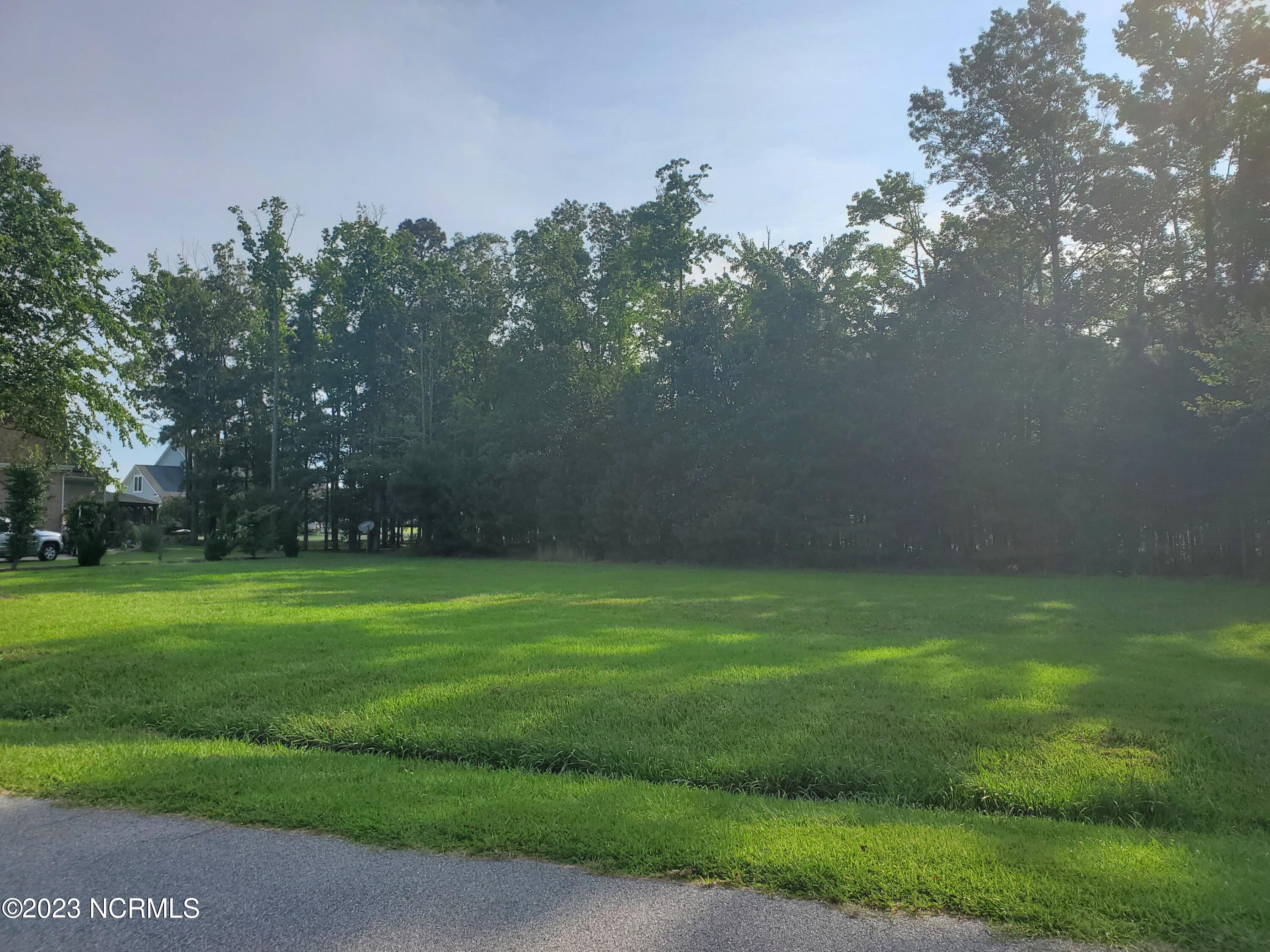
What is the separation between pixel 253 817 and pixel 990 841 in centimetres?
355

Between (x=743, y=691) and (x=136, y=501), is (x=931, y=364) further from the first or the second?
(x=136, y=501)

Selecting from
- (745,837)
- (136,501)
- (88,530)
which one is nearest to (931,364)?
(745,837)

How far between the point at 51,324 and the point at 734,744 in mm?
17172

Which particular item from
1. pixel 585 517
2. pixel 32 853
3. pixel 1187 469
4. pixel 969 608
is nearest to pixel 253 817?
pixel 32 853

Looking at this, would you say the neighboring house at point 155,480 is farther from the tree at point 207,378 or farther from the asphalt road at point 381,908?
the asphalt road at point 381,908

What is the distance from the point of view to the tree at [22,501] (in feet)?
71.3

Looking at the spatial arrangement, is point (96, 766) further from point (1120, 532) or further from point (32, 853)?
point (1120, 532)

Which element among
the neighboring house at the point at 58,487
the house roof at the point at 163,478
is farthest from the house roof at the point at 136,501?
the house roof at the point at 163,478

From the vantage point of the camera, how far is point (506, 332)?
4153 cm

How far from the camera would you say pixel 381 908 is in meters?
3.01

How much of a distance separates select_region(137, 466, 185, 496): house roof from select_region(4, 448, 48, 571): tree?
4549cm

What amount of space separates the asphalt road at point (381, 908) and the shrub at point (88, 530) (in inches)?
910

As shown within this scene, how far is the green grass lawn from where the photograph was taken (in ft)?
11.0

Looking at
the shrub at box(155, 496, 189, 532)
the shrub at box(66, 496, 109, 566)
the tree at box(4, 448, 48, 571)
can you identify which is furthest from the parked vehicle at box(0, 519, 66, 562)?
the shrub at box(155, 496, 189, 532)
